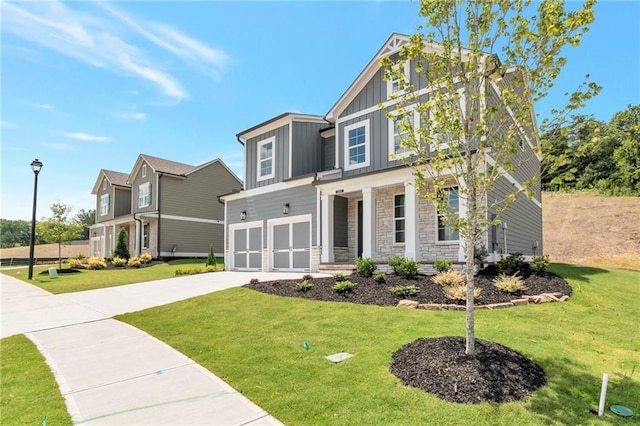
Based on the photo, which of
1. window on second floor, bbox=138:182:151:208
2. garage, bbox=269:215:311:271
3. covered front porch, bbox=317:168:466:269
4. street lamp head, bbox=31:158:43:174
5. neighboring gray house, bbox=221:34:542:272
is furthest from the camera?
window on second floor, bbox=138:182:151:208

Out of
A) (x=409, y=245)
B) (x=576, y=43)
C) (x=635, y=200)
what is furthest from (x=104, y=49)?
(x=635, y=200)

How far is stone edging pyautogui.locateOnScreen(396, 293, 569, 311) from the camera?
7.26 meters

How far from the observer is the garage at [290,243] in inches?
610

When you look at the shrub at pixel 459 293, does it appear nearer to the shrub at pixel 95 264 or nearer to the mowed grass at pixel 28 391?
the mowed grass at pixel 28 391

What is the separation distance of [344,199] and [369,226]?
3.09 m

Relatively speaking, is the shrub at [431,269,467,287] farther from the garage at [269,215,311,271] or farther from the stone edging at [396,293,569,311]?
the garage at [269,215,311,271]

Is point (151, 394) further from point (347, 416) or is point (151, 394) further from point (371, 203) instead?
point (371, 203)

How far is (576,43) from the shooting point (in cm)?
414

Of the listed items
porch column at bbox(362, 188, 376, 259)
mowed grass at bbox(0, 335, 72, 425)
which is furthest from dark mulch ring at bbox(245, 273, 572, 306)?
mowed grass at bbox(0, 335, 72, 425)

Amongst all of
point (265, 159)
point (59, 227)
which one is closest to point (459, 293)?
point (265, 159)

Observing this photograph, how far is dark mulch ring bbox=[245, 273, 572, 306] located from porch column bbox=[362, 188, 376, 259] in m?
2.12

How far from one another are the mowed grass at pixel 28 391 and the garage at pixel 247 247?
38.2 ft

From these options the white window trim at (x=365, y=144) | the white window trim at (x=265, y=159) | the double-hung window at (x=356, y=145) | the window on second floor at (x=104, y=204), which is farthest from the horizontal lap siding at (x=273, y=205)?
the window on second floor at (x=104, y=204)

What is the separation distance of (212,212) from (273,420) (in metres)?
27.5
